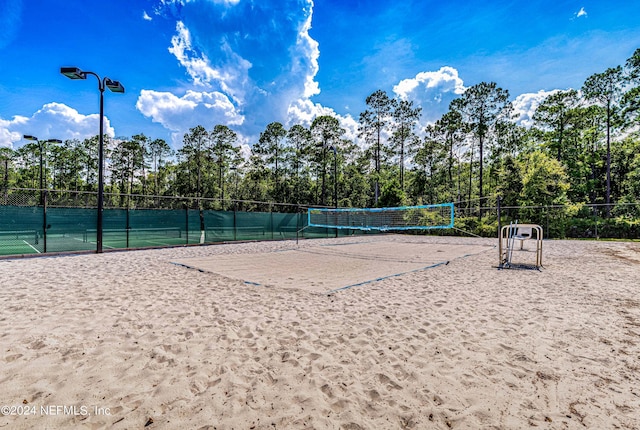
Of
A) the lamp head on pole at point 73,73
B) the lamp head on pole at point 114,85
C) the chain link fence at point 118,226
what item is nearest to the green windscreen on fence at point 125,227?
the chain link fence at point 118,226

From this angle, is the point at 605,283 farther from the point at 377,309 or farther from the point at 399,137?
the point at 399,137

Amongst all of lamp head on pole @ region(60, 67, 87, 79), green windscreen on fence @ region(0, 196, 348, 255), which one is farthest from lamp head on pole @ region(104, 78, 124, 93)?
green windscreen on fence @ region(0, 196, 348, 255)

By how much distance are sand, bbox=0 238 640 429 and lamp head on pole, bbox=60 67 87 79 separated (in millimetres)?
7029

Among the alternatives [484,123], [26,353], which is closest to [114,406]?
[26,353]

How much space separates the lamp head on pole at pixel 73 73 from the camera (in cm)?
888

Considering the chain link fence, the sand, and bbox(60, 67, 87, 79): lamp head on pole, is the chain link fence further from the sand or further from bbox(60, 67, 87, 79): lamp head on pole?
the sand

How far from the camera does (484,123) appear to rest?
2570 centimetres

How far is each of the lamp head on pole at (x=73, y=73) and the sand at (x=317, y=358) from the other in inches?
277

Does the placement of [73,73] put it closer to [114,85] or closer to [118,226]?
[114,85]

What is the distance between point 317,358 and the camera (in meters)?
Answer: 2.77

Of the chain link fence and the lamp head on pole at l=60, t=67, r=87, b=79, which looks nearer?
the lamp head on pole at l=60, t=67, r=87, b=79

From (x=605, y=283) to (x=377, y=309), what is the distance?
5138mm

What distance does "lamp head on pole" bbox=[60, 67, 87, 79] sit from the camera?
8.88 meters

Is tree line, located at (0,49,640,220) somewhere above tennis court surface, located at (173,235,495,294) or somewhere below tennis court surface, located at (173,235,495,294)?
above
